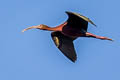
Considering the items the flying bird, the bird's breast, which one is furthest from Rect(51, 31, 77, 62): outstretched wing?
the bird's breast

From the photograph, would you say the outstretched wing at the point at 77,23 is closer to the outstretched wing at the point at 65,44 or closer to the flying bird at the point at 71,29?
the flying bird at the point at 71,29

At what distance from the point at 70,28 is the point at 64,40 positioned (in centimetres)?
230

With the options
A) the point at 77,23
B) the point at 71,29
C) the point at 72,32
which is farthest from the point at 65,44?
the point at 77,23

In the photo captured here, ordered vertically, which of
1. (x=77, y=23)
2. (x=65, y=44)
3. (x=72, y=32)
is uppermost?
(x=77, y=23)

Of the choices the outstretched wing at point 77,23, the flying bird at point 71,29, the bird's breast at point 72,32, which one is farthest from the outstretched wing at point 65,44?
the outstretched wing at point 77,23

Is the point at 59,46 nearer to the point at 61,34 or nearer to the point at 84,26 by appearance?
the point at 61,34

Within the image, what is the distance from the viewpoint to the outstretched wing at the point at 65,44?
31.5 metres

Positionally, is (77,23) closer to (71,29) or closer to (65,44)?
(71,29)

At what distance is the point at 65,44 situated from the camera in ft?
105

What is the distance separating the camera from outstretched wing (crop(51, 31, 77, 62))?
31531 millimetres

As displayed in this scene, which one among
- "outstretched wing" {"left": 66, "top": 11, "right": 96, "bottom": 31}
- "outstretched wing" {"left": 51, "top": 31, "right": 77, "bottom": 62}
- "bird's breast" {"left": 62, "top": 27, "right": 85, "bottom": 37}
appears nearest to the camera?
"outstretched wing" {"left": 66, "top": 11, "right": 96, "bottom": 31}

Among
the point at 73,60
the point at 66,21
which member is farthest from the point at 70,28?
the point at 73,60

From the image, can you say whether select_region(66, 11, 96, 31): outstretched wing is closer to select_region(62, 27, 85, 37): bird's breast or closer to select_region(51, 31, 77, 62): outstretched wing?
select_region(62, 27, 85, 37): bird's breast

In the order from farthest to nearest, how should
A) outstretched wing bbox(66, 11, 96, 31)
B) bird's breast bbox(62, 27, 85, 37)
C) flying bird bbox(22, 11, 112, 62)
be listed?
bird's breast bbox(62, 27, 85, 37)
flying bird bbox(22, 11, 112, 62)
outstretched wing bbox(66, 11, 96, 31)
